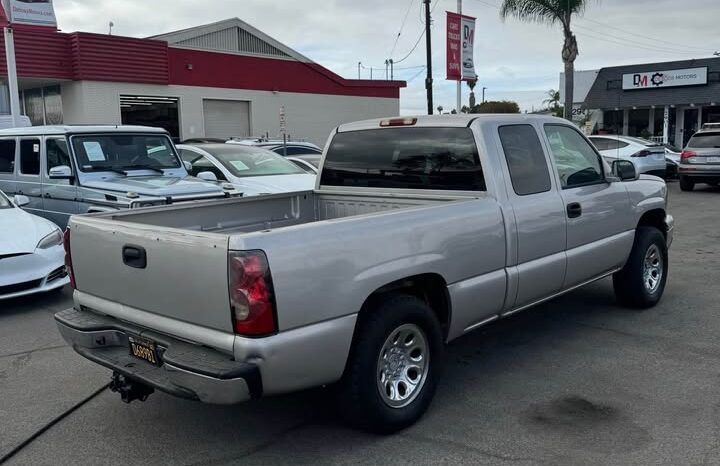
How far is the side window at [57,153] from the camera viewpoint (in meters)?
8.88

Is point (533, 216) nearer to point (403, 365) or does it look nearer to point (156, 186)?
point (403, 365)

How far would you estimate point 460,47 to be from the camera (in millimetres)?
21703

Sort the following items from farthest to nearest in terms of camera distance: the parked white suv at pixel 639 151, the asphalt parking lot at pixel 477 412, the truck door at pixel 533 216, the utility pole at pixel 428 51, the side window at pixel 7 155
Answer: the utility pole at pixel 428 51, the parked white suv at pixel 639 151, the side window at pixel 7 155, the truck door at pixel 533 216, the asphalt parking lot at pixel 477 412

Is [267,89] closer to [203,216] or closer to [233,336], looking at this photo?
[203,216]

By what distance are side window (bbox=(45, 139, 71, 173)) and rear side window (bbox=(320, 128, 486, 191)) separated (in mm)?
4642

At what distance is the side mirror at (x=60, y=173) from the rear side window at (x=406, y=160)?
4282mm

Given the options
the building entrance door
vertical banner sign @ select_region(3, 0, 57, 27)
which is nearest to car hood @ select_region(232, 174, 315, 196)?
vertical banner sign @ select_region(3, 0, 57, 27)

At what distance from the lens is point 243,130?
28.6 metres

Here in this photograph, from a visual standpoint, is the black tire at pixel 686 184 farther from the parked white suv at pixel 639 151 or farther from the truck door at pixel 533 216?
the truck door at pixel 533 216

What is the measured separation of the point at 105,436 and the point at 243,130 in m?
25.4

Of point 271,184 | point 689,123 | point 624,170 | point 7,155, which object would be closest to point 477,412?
point 624,170

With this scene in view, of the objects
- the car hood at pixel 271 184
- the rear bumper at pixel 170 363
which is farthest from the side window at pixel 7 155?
the rear bumper at pixel 170 363

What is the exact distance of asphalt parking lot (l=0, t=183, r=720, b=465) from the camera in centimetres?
382

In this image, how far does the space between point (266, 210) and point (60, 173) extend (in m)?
4.20
